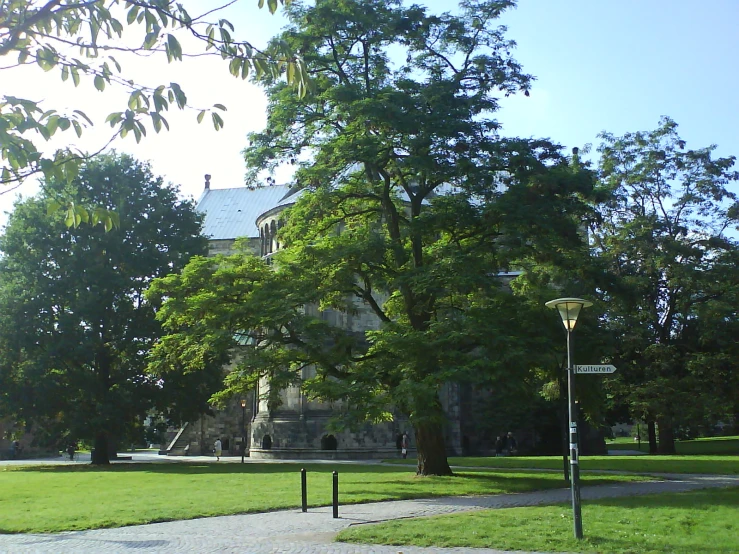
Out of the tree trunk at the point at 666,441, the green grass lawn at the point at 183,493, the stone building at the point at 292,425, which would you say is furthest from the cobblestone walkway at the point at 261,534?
the tree trunk at the point at 666,441

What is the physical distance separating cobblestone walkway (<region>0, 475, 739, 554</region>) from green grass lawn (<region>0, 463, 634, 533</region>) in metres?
0.90

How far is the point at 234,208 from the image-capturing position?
71438mm

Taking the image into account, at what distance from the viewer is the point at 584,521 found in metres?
12.6

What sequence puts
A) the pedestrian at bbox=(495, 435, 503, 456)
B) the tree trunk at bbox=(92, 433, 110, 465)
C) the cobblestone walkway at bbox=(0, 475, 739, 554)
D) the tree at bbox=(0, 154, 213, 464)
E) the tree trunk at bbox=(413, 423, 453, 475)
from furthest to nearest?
the pedestrian at bbox=(495, 435, 503, 456)
the tree trunk at bbox=(92, 433, 110, 465)
the tree at bbox=(0, 154, 213, 464)
the tree trunk at bbox=(413, 423, 453, 475)
the cobblestone walkway at bbox=(0, 475, 739, 554)

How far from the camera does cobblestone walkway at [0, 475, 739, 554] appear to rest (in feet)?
34.9

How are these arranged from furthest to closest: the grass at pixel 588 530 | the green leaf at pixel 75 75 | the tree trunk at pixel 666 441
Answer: the tree trunk at pixel 666 441 → the grass at pixel 588 530 → the green leaf at pixel 75 75

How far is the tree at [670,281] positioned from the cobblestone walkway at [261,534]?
2232 cm

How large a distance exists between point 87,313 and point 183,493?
20573 mm

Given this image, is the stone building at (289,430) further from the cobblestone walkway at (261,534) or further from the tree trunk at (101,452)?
the cobblestone walkway at (261,534)

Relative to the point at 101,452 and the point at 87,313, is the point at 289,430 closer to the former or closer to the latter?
the point at 101,452

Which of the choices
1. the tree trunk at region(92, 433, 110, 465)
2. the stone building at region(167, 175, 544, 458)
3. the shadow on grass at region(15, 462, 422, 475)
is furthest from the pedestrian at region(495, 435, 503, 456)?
the tree trunk at region(92, 433, 110, 465)

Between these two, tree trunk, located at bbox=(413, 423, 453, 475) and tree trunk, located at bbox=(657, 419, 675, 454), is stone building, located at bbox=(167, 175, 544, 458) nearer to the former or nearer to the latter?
tree trunk, located at bbox=(657, 419, 675, 454)

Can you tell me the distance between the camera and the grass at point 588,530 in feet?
33.8

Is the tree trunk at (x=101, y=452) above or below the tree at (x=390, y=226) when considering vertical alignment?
below
